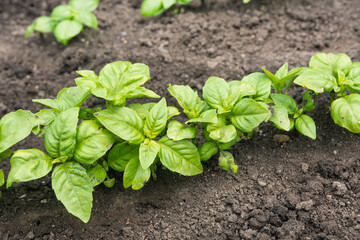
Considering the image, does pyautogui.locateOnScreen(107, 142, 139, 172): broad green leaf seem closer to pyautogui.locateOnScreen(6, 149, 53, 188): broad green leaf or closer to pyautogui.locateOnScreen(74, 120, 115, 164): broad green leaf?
pyautogui.locateOnScreen(74, 120, 115, 164): broad green leaf

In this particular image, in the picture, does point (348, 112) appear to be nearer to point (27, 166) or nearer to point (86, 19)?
point (27, 166)

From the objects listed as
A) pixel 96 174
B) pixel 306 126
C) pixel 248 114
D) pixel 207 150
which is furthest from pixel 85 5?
pixel 306 126

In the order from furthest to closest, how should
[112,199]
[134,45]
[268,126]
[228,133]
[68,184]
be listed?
[134,45] → [268,126] → [112,199] → [228,133] → [68,184]

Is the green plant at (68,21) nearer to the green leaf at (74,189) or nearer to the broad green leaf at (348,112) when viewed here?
the green leaf at (74,189)

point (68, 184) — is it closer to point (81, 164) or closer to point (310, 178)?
point (81, 164)

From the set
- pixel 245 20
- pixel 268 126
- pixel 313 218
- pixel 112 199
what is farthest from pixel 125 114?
pixel 245 20

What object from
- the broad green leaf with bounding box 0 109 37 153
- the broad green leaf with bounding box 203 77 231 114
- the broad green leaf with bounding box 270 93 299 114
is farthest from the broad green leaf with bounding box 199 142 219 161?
the broad green leaf with bounding box 0 109 37 153

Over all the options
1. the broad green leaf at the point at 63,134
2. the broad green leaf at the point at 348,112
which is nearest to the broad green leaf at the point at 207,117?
the broad green leaf at the point at 63,134
